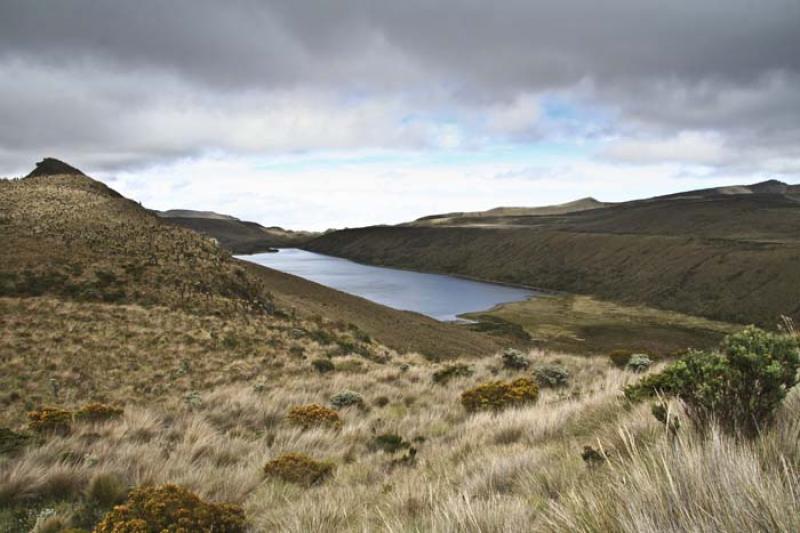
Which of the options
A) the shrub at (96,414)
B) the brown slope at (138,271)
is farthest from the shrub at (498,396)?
the brown slope at (138,271)

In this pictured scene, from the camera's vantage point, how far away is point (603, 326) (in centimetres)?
6612

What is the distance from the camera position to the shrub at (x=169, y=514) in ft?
15.9

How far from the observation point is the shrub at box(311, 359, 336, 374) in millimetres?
20422

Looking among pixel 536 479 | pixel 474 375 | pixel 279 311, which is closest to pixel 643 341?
pixel 279 311

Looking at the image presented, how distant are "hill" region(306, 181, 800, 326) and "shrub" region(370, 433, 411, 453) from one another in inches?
2727

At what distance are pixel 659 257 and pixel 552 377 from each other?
322ft

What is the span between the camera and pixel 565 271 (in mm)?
116625

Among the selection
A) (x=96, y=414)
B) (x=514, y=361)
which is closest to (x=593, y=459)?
(x=96, y=414)

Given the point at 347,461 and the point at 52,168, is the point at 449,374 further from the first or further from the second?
the point at 52,168

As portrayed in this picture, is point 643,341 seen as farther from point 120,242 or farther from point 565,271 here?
point 565,271

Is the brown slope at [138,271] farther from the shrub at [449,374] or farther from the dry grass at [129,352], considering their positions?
the shrub at [449,374]

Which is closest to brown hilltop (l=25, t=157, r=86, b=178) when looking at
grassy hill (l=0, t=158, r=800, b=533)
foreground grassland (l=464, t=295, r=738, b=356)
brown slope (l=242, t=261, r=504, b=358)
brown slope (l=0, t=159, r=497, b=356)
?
brown slope (l=0, t=159, r=497, b=356)

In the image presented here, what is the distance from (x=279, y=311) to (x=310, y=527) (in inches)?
1330

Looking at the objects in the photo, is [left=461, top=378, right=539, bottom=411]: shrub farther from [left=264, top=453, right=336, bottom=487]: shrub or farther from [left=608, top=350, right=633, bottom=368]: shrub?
[left=608, top=350, right=633, bottom=368]: shrub
